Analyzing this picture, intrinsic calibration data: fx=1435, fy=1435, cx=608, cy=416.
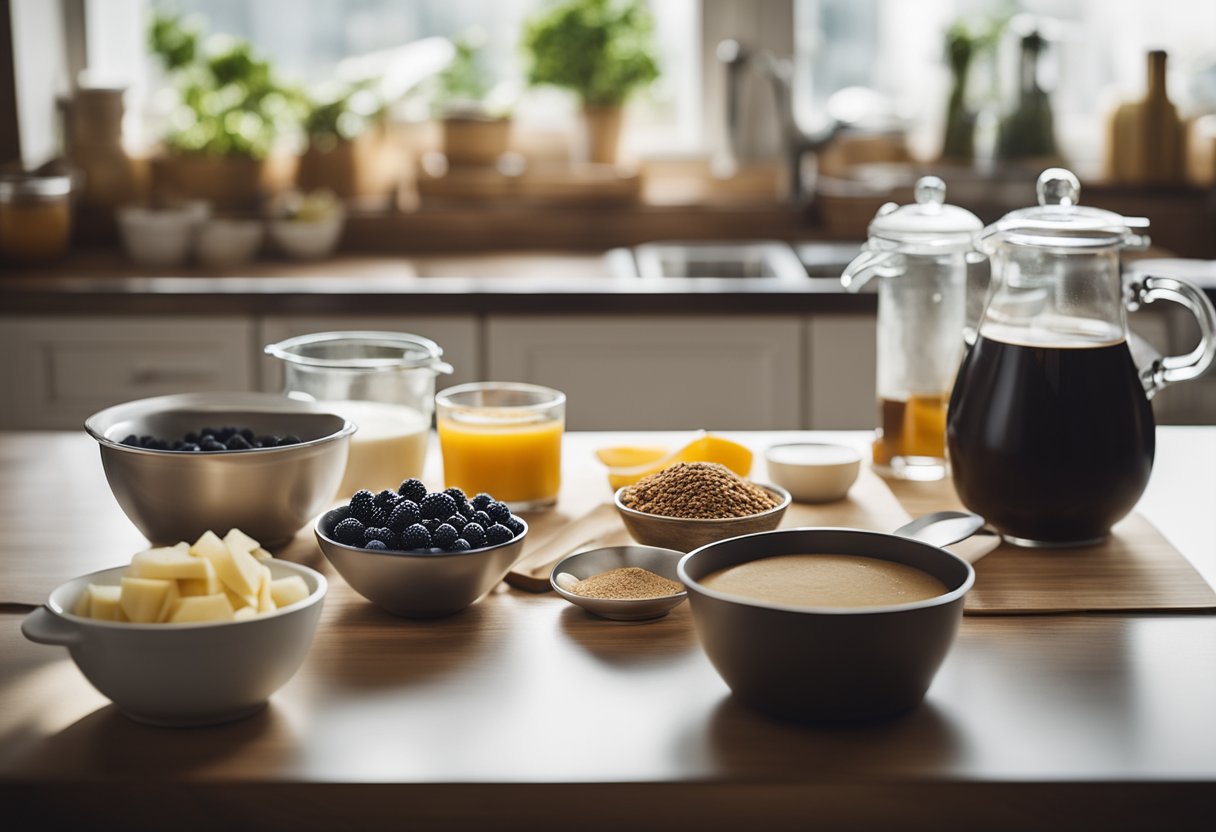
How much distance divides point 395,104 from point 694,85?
776 mm

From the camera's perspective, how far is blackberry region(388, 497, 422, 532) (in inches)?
45.0

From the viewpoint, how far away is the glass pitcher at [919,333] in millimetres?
1538

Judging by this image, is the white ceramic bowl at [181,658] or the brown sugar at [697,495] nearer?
the white ceramic bowl at [181,658]

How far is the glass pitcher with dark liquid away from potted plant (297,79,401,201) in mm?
2361

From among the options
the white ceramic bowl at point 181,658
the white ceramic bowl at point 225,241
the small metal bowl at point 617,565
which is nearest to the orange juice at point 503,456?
the small metal bowl at point 617,565

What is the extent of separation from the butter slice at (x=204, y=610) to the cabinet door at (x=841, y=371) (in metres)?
1.87

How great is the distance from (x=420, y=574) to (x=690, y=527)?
0.26m

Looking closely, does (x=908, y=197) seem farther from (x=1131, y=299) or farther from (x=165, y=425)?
(x=165, y=425)

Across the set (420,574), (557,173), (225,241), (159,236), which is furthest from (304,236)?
(420,574)

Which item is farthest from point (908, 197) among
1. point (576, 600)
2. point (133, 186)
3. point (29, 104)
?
point (576, 600)

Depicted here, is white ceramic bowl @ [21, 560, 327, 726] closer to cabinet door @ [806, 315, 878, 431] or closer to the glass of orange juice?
the glass of orange juice

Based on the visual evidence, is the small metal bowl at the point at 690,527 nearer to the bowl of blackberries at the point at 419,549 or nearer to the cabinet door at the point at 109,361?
the bowl of blackberries at the point at 419,549

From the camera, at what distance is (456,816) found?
0.87 meters

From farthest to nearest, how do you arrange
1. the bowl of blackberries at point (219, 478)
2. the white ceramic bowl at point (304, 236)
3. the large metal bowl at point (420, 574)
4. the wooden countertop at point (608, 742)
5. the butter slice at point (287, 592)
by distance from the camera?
the white ceramic bowl at point (304, 236) → the bowl of blackberries at point (219, 478) → the large metal bowl at point (420, 574) → the butter slice at point (287, 592) → the wooden countertop at point (608, 742)
